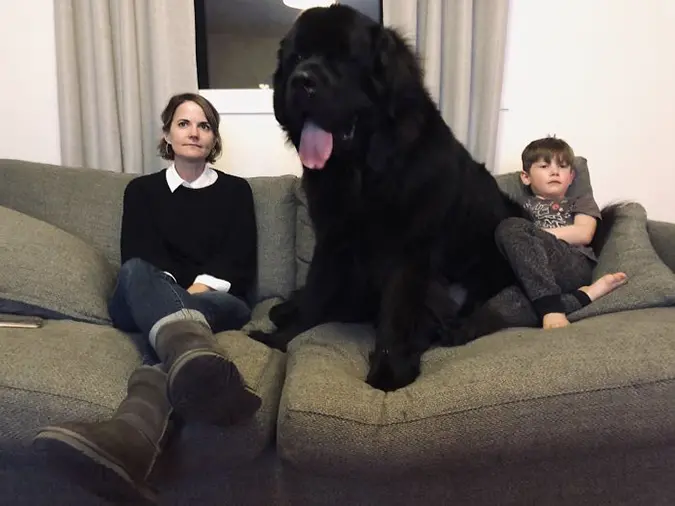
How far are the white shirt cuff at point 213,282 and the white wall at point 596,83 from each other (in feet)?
4.08

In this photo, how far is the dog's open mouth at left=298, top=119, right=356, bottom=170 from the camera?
1440 millimetres

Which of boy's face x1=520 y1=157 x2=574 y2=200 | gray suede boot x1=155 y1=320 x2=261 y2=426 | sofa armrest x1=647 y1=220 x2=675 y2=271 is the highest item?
boy's face x1=520 y1=157 x2=574 y2=200

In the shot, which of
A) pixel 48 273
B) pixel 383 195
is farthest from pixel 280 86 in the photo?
pixel 48 273

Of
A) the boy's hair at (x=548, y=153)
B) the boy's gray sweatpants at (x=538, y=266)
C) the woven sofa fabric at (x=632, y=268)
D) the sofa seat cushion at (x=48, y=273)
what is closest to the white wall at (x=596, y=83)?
the boy's hair at (x=548, y=153)

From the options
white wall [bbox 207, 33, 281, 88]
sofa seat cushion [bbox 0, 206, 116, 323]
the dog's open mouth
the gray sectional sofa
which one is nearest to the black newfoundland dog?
the dog's open mouth

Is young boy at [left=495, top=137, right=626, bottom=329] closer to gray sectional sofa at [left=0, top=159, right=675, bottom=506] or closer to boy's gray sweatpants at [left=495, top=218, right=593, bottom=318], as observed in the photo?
boy's gray sweatpants at [left=495, top=218, right=593, bottom=318]

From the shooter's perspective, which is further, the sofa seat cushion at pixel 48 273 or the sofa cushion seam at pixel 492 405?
the sofa seat cushion at pixel 48 273

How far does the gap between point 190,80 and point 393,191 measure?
1.20 meters

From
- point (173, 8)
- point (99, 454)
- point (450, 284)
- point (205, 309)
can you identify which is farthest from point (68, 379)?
point (173, 8)

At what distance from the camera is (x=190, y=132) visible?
6.34 feet

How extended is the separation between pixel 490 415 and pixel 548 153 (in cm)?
112

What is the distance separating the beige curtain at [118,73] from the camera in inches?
88.7

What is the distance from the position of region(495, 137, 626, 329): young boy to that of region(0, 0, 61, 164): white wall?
1771 mm

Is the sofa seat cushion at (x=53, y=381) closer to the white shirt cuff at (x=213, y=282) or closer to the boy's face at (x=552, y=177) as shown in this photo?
the white shirt cuff at (x=213, y=282)
